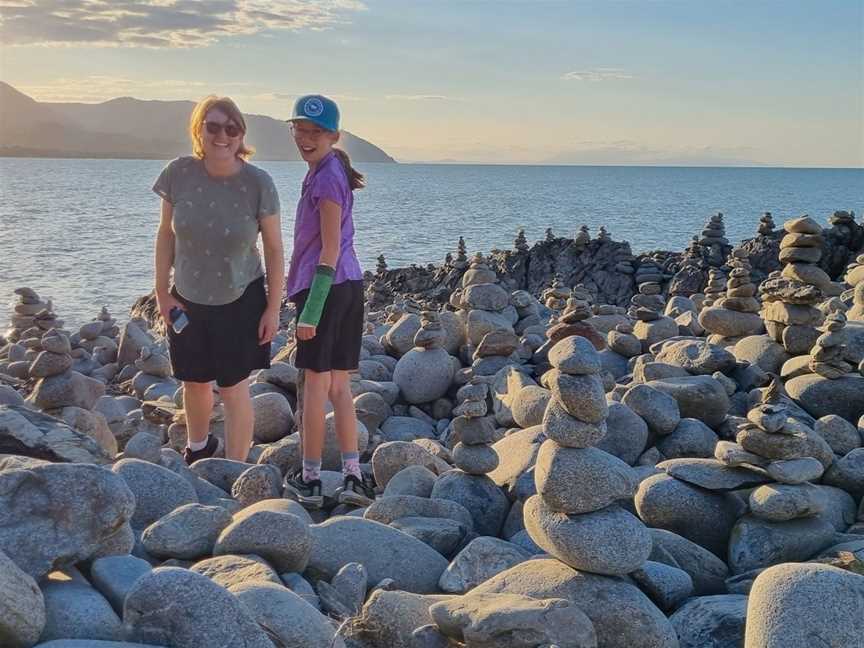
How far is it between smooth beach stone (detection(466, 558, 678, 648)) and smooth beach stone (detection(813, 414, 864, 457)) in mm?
2639

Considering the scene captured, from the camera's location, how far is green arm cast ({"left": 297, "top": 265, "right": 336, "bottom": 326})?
4789 millimetres

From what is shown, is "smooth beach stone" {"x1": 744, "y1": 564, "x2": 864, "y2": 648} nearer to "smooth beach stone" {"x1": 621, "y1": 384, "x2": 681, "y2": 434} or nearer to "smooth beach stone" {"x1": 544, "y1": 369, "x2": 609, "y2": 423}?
"smooth beach stone" {"x1": 544, "y1": 369, "x2": 609, "y2": 423}

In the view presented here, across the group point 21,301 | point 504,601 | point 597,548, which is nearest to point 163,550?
point 504,601

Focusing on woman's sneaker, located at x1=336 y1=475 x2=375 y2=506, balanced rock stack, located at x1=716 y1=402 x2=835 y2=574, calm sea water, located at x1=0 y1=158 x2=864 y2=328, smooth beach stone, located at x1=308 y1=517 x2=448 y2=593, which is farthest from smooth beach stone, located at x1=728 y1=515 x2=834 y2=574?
calm sea water, located at x1=0 y1=158 x2=864 y2=328

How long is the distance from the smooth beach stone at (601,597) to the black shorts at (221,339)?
7.43ft

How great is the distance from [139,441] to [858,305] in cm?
650

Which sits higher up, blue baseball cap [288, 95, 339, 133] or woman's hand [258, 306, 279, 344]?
blue baseball cap [288, 95, 339, 133]

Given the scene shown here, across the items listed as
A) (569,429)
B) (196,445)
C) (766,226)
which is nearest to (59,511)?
(569,429)

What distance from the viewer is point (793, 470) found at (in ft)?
14.2

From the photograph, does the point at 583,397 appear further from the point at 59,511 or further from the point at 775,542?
the point at 59,511

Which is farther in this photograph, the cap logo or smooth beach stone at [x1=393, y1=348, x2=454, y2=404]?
smooth beach stone at [x1=393, y1=348, x2=454, y2=404]

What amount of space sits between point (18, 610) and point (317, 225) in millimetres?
2761

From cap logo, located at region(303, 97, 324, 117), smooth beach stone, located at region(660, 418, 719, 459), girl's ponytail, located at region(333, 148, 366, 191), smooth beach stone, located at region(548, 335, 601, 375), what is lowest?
smooth beach stone, located at region(660, 418, 719, 459)

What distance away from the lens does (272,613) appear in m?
2.98
